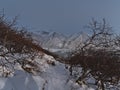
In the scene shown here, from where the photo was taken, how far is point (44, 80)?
10227mm

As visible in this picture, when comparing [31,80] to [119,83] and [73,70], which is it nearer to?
[73,70]

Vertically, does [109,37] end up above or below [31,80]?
above

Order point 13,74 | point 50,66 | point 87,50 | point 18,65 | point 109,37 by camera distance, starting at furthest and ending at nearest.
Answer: point 109,37, point 87,50, point 50,66, point 18,65, point 13,74

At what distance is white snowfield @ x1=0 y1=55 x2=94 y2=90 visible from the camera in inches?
366

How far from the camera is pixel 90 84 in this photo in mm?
12484

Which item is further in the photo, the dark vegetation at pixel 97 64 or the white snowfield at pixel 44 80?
the dark vegetation at pixel 97 64

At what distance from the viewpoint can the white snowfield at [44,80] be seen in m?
9.31

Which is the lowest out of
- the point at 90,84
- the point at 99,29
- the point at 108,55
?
the point at 90,84

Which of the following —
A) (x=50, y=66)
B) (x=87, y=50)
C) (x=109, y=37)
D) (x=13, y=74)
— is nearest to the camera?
(x=13, y=74)

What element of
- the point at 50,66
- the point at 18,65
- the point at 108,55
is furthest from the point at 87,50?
the point at 18,65

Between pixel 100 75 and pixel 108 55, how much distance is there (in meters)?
0.80

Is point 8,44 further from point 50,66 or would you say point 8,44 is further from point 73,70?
point 73,70

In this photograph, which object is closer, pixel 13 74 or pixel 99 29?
pixel 13 74

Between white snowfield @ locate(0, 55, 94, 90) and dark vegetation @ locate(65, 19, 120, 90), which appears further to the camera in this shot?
dark vegetation @ locate(65, 19, 120, 90)
